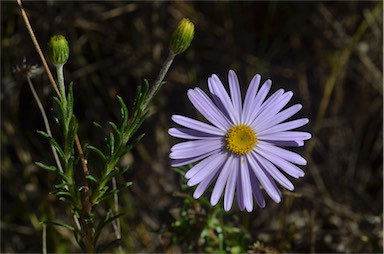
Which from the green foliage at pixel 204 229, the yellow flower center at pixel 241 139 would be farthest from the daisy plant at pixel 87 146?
the green foliage at pixel 204 229

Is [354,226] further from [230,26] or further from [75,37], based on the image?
[75,37]

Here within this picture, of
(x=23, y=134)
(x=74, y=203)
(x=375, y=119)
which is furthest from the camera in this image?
(x=375, y=119)

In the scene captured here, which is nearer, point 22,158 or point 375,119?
point 22,158

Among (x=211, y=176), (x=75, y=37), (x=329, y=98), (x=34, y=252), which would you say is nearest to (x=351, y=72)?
(x=329, y=98)

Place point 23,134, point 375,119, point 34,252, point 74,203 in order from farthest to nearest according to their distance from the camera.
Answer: point 375,119, point 23,134, point 34,252, point 74,203

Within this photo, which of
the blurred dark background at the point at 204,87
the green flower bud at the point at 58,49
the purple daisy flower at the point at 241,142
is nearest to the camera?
the green flower bud at the point at 58,49

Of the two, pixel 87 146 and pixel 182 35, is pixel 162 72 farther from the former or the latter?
pixel 87 146

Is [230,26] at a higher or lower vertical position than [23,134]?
higher

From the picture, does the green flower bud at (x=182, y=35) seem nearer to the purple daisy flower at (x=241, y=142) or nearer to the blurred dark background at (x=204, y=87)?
the purple daisy flower at (x=241, y=142)

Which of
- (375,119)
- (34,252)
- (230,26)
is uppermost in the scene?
(230,26)

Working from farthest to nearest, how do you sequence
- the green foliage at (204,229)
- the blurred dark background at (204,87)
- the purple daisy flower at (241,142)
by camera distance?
the blurred dark background at (204,87)
the green foliage at (204,229)
the purple daisy flower at (241,142)
